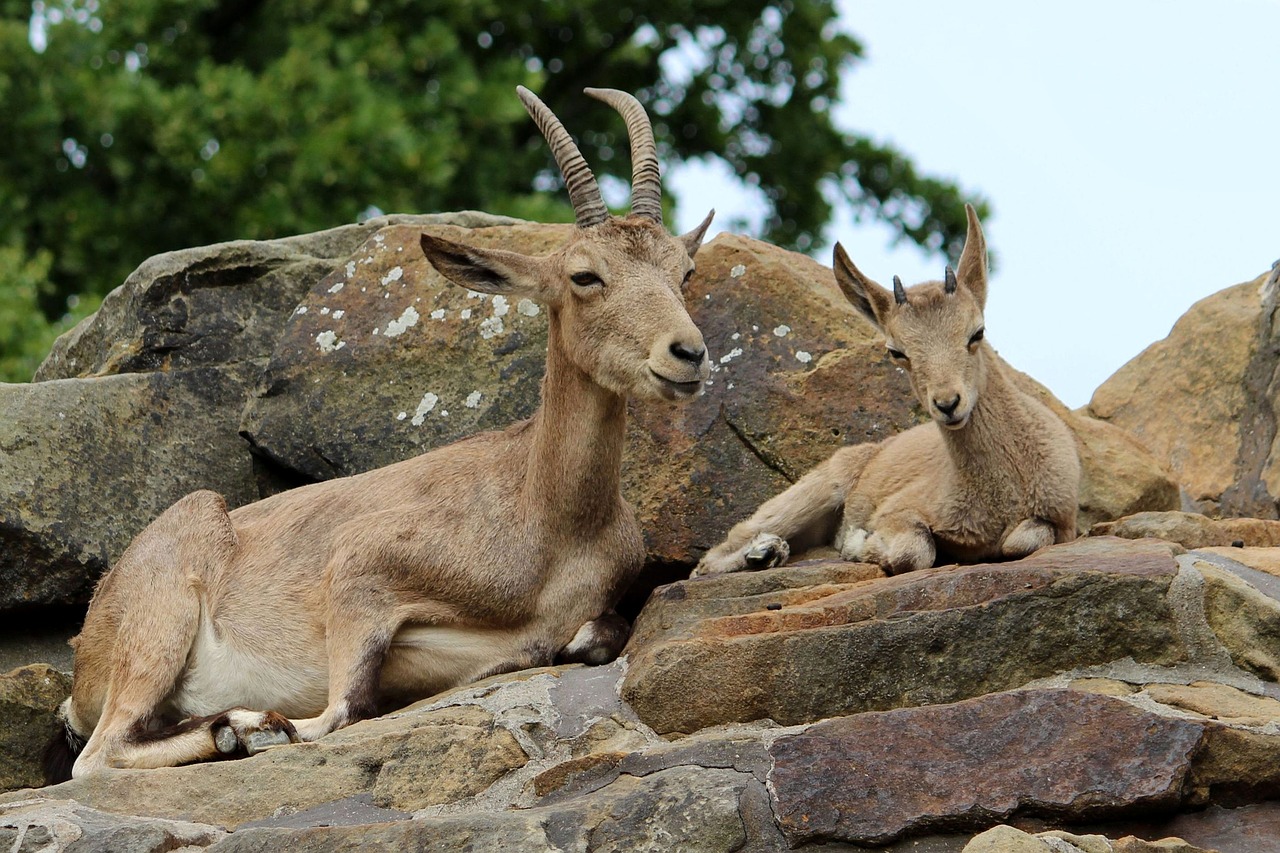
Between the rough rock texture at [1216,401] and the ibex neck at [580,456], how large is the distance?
3425mm

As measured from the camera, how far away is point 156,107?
1794 cm

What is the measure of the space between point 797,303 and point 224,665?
386 cm

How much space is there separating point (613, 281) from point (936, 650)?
8.56 feet

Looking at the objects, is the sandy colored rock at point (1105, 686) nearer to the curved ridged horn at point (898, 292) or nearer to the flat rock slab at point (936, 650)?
the flat rock slab at point (936, 650)

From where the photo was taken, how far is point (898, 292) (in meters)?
7.79

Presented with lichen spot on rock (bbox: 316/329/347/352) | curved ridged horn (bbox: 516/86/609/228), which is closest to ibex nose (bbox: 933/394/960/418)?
curved ridged horn (bbox: 516/86/609/228)

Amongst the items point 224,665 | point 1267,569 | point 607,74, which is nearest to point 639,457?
point 224,665

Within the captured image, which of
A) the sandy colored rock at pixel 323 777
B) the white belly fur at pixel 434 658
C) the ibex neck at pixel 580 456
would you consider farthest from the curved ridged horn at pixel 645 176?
the sandy colored rock at pixel 323 777

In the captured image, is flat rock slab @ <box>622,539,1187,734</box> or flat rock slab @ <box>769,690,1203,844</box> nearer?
flat rock slab @ <box>769,690,1203,844</box>

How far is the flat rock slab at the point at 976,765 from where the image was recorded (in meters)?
4.71

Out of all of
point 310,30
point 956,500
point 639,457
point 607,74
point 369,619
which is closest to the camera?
point 369,619

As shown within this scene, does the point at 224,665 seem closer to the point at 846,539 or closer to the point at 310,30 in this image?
the point at 846,539

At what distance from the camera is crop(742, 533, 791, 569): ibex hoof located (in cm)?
784

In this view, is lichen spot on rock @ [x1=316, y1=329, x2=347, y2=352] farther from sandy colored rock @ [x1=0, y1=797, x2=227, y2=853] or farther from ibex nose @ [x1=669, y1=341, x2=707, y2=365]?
sandy colored rock @ [x1=0, y1=797, x2=227, y2=853]
